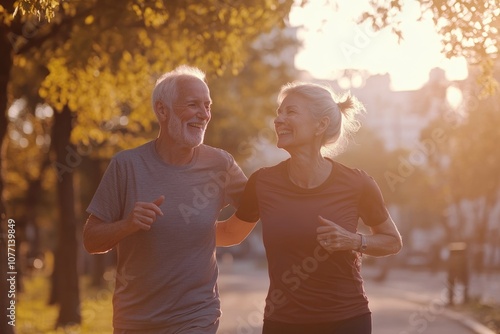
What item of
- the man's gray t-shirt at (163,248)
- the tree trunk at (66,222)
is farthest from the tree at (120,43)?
the man's gray t-shirt at (163,248)

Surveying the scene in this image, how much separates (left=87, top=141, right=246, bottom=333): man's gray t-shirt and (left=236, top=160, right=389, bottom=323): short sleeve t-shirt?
341mm

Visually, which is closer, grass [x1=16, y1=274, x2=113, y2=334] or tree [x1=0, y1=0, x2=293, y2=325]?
tree [x1=0, y1=0, x2=293, y2=325]

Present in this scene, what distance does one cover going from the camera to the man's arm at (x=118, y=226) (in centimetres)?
543

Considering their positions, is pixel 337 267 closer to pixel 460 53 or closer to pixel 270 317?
pixel 270 317

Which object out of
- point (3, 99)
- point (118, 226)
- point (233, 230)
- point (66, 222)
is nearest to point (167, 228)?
point (118, 226)

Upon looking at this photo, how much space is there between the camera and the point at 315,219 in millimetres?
5711

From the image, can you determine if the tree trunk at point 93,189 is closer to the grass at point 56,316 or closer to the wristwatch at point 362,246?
the grass at point 56,316

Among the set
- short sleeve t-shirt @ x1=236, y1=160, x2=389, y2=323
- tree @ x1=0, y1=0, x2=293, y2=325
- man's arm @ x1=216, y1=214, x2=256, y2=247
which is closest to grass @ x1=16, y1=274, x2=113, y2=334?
tree @ x1=0, y1=0, x2=293, y2=325

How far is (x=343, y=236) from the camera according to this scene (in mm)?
5574

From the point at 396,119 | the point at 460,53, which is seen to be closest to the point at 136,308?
the point at 460,53

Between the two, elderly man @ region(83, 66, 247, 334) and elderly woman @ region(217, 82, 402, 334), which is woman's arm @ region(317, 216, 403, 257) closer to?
elderly woman @ region(217, 82, 402, 334)

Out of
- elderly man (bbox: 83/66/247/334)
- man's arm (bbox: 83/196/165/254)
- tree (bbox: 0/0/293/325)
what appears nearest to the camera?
man's arm (bbox: 83/196/165/254)

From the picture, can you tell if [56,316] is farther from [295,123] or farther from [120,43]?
[295,123]

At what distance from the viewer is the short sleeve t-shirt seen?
5.62 m
